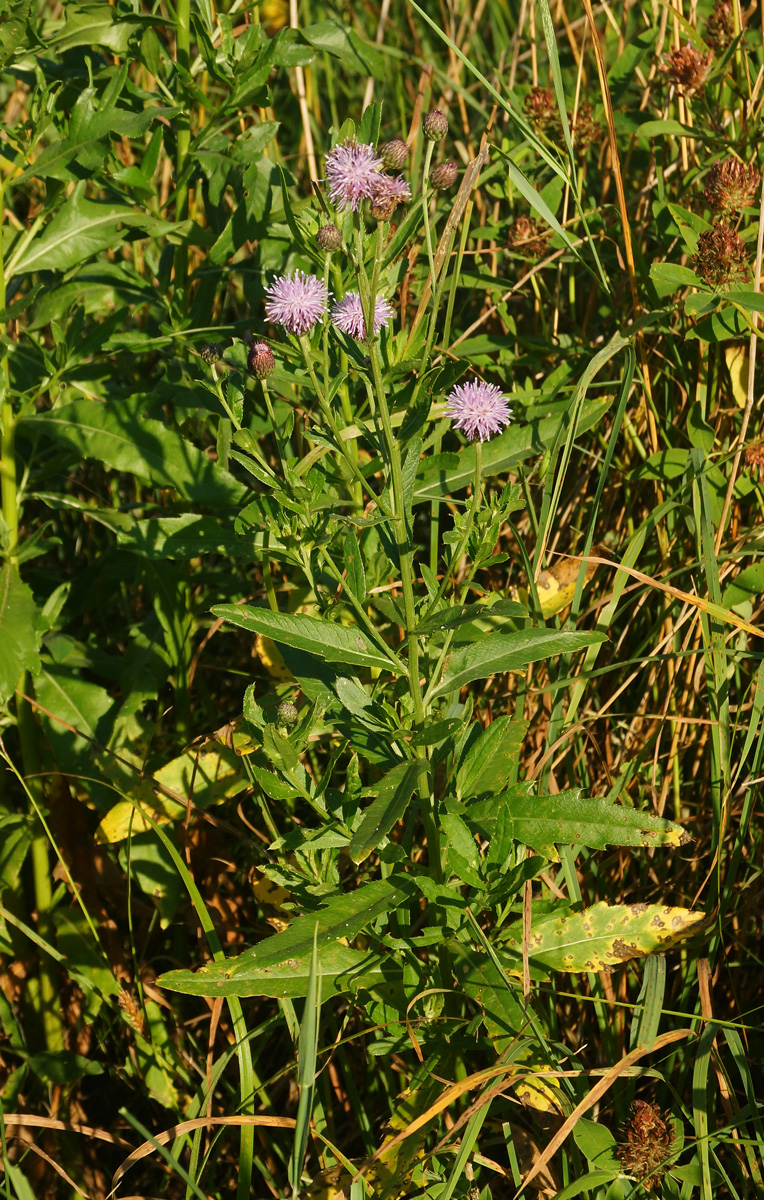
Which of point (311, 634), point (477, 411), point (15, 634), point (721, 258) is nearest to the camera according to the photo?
point (311, 634)

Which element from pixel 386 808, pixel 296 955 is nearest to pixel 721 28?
pixel 386 808

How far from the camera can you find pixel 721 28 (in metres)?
2.24

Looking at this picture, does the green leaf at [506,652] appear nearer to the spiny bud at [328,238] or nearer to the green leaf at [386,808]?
the green leaf at [386,808]

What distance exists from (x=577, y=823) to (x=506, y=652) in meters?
0.27

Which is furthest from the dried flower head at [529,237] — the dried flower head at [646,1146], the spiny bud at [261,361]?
the dried flower head at [646,1146]

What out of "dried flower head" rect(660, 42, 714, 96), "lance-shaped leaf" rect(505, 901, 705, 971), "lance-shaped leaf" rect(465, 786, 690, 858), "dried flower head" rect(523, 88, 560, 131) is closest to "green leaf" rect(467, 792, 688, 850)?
"lance-shaped leaf" rect(465, 786, 690, 858)

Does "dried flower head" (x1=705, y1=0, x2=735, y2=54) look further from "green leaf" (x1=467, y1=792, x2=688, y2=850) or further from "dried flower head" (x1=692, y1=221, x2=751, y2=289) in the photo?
"green leaf" (x1=467, y1=792, x2=688, y2=850)

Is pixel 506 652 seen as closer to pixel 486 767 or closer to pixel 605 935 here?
pixel 486 767

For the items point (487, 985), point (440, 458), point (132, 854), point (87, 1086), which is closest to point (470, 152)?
point (440, 458)

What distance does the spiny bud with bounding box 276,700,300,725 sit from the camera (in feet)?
4.90

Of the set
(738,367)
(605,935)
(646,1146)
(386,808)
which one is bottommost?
(646,1146)

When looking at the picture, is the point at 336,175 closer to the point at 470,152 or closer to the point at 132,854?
the point at 132,854

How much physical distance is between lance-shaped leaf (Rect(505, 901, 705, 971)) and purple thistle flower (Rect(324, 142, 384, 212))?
1107mm

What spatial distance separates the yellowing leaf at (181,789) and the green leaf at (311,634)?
54 cm
